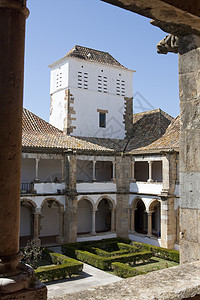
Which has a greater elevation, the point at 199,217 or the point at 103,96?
the point at 103,96

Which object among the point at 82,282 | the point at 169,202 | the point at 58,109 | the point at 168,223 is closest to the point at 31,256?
the point at 82,282

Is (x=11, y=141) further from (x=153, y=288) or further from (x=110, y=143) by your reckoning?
(x=110, y=143)

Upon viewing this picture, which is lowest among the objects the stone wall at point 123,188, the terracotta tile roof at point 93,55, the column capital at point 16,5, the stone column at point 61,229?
the stone column at point 61,229

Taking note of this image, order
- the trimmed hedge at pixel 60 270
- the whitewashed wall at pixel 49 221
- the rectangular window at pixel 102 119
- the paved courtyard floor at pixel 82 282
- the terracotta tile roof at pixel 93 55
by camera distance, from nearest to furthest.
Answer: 1. the paved courtyard floor at pixel 82 282
2. the trimmed hedge at pixel 60 270
3. the whitewashed wall at pixel 49 221
4. the terracotta tile roof at pixel 93 55
5. the rectangular window at pixel 102 119

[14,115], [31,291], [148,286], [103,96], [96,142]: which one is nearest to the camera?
[31,291]

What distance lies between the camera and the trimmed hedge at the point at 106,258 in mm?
13789

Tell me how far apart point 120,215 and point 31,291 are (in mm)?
18134

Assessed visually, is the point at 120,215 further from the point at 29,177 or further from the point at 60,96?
the point at 60,96

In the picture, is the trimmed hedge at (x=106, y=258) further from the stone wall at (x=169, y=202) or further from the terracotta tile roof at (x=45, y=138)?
the terracotta tile roof at (x=45, y=138)

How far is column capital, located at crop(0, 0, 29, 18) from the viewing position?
246cm

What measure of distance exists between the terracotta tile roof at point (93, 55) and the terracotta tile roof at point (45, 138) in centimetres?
510

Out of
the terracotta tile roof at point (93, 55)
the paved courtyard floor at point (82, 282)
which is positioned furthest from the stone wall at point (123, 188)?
the terracotta tile roof at point (93, 55)

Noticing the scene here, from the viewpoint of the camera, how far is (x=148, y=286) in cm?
278

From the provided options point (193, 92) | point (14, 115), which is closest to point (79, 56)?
point (193, 92)
